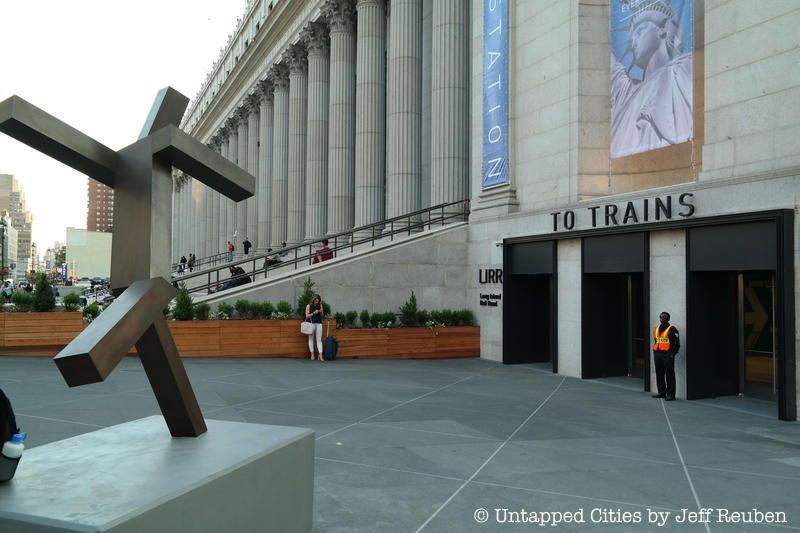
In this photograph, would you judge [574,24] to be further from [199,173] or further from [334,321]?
[199,173]

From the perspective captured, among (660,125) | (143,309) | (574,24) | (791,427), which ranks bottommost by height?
(791,427)

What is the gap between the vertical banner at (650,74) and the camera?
635 inches

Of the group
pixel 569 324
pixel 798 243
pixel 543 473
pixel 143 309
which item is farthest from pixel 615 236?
pixel 143 309

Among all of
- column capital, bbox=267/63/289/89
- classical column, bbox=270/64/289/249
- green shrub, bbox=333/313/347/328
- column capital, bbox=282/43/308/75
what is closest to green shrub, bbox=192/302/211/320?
green shrub, bbox=333/313/347/328

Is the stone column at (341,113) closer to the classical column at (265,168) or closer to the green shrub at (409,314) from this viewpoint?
the classical column at (265,168)

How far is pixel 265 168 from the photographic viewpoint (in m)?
51.6

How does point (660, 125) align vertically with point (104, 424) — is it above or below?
above

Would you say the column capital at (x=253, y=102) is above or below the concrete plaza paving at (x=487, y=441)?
above

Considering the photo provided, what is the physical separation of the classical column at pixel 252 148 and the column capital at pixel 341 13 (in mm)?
18548

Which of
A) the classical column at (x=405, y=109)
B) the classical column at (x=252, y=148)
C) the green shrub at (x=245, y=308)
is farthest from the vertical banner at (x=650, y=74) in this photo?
the classical column at (x=252, y=148)

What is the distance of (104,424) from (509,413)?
6.75m

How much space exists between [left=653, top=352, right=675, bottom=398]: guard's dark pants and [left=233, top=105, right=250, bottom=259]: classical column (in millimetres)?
43573

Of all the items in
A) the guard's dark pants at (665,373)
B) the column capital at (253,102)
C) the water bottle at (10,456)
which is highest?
the column capital at (253,102)

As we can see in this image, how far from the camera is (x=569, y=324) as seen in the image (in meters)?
18.5
